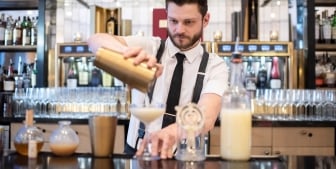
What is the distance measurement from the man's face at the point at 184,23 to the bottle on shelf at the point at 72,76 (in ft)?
8.10

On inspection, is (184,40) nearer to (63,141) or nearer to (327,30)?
(63,141)

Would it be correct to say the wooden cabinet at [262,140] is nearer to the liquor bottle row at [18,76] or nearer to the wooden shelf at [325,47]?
the wooden shelf at [325,47]

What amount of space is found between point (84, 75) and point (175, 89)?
2.48 m

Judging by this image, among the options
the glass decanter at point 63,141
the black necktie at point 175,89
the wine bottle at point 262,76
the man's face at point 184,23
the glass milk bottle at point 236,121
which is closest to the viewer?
the glass milk bottle at point 236,121

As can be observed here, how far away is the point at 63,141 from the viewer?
1557 millimetres

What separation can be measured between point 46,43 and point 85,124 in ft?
3.04

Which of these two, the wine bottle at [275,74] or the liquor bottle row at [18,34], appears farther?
the liquor bottle row at [18,34]

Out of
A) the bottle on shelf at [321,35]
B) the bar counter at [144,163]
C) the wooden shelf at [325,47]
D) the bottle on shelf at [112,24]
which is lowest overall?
the bar counter at [144,163]

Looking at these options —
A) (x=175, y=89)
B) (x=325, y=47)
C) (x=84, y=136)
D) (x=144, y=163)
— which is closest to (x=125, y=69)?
(x=144, y=163)

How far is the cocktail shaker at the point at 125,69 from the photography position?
1329 millimetres

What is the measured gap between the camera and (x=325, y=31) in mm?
4188

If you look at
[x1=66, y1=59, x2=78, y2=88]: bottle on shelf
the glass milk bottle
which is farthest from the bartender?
[x1=66, y1=59, x2=78, y2=88]: bottle on shelf

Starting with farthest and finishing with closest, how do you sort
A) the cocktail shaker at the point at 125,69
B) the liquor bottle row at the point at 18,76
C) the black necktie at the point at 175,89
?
the liquor bottle row at the point at 18,76
the black necktie at the point at 175,89
the cocktail shaker at the point at 125,69

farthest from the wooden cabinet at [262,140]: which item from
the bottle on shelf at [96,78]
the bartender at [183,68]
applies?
the bartender at [183,68]
